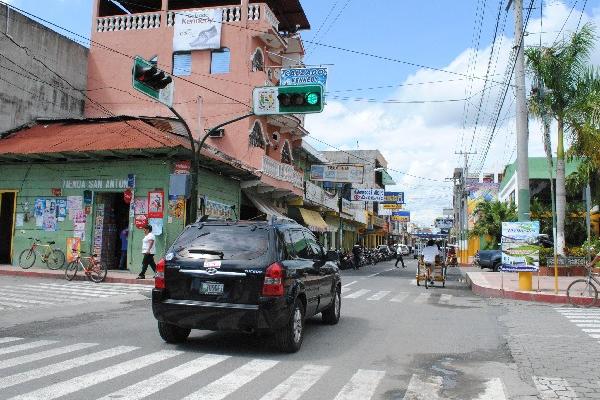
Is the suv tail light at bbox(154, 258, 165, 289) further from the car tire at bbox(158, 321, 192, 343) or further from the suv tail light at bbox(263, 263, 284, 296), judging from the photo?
the suv tail light at bbox(263, 263, 284, 296)

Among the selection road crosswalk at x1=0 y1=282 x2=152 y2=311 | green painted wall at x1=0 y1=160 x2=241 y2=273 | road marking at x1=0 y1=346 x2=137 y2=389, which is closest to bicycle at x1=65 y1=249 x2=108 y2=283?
road crosswalk at x1=0 y1=282 x2=152 y2=311

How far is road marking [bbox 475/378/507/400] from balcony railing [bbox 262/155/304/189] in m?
20.5

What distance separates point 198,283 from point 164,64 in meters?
22.1

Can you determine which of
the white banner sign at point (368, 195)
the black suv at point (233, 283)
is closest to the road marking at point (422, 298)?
the black suv at point (233, 283)

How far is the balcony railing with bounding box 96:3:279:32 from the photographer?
1021 inches

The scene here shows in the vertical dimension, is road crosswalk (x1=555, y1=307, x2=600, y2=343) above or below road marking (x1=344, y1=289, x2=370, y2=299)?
above

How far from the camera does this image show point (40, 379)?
561 cm

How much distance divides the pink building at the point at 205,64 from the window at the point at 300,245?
54.4 ft

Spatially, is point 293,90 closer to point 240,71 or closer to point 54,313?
point 54,313

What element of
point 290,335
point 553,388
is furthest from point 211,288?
point 553,388

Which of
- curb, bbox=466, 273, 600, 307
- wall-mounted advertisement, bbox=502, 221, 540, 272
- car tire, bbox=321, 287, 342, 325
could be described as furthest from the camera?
wall-mounted advertisement, bbox=502, 221, 540, 272

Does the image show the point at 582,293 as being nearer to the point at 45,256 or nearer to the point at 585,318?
the point at 585,318

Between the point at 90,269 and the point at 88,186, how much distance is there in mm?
4232

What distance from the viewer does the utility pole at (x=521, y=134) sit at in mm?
16719
